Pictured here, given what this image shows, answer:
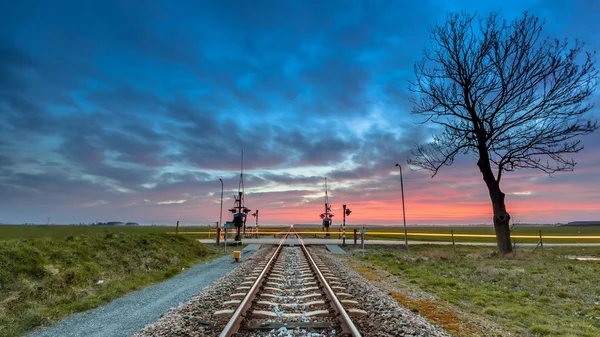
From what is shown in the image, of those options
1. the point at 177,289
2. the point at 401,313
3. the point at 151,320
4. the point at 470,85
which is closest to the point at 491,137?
the point at 470,85

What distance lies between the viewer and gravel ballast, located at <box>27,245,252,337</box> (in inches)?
261

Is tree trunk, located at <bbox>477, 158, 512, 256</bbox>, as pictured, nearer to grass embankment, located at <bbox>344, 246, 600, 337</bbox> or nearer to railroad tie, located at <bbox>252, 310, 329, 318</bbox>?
grass embankment, located at <bbox>344, 246, 600, 337</bbox>

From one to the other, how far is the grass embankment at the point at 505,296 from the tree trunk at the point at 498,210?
210 centimetres

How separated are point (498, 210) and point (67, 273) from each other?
819 inches

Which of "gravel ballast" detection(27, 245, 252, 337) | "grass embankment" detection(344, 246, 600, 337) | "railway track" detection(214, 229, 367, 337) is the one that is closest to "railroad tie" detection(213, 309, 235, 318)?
"railway track" detection(214, 229, 367, 337)

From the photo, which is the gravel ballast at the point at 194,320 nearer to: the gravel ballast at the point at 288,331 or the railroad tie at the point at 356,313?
the gravel ballast at the point at 288,331

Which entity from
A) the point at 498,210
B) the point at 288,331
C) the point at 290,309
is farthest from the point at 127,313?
the point at 498,210

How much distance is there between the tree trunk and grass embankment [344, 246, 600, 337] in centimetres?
210

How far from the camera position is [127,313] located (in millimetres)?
7965

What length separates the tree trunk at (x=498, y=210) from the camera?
18969mm

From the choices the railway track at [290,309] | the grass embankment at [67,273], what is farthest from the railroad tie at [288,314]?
the grass embankment at [67,273]

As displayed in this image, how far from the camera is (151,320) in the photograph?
7059 mm

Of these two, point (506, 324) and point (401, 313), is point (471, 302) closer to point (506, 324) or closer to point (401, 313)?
point (506, 324)

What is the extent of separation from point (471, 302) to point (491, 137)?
13844 mm
